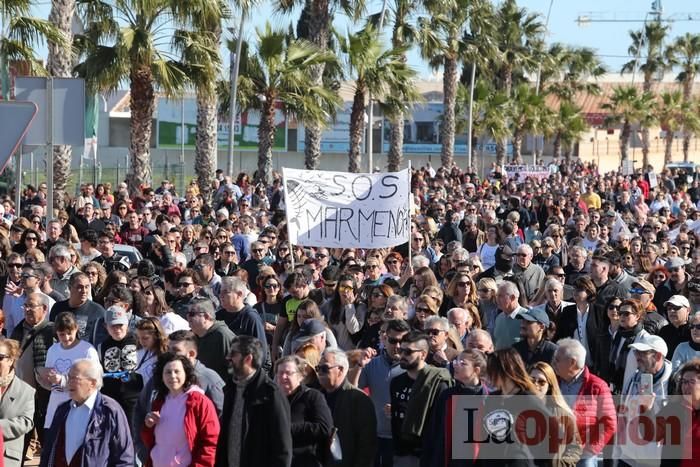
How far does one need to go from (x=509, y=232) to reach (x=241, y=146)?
178 ft

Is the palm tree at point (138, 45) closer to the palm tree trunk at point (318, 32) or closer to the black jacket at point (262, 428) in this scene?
the palm tree trunk at point (318, 32)

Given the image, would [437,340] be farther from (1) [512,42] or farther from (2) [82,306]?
(1) [512,42]

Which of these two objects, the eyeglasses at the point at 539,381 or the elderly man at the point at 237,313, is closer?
the eyeglasses at the point at 539,381

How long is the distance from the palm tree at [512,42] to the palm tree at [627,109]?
12371mm

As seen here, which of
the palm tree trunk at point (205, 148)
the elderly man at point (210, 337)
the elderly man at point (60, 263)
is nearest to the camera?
the elderly man at point (210, 337)

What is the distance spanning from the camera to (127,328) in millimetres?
8961

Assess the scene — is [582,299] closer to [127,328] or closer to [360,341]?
[360,341]

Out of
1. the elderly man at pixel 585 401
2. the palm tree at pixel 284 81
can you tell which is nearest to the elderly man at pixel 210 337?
the elderly man at pixel 585 401

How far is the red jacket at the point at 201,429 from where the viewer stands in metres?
7.02

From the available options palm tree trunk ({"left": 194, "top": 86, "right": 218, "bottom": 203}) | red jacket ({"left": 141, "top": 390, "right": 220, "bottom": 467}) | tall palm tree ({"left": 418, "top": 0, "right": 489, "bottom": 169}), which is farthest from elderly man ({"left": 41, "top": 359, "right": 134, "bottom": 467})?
tall palm tree ({"left": 418, "top": 0, "right": 489, "bottom": 169})

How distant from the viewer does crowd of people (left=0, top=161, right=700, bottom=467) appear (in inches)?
276

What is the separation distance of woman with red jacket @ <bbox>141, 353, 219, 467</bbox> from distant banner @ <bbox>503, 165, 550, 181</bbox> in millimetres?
32971

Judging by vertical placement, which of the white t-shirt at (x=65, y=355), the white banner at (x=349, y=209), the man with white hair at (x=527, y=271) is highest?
the white banner at (x=349, y=209)

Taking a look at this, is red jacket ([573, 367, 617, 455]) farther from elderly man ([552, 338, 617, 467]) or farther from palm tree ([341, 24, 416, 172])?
palm tree ([341, 24, 416, 172])
